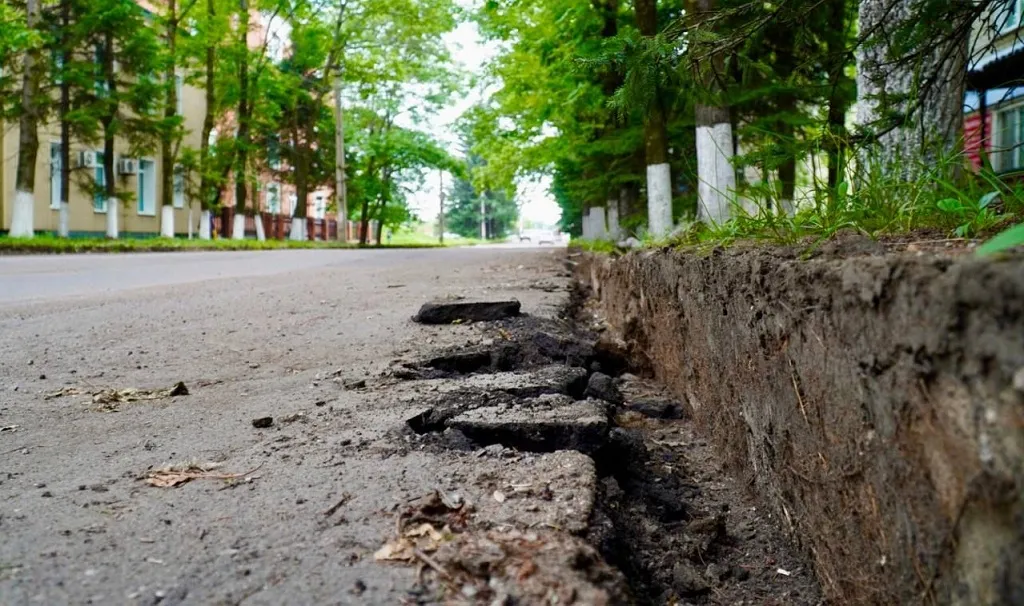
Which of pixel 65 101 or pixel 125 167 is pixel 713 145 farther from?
pixel 125 167

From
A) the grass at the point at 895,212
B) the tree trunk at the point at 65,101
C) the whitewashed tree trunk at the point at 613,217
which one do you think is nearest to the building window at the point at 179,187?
the tree trunk at the point at 65,101

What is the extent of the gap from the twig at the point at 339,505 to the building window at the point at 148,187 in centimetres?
2807

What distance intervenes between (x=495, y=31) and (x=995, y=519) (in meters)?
13.6

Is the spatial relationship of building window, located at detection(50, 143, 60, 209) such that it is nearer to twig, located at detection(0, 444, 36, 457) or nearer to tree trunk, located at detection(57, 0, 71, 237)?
tree trunk, located at detection(57, 0, 71, 237)

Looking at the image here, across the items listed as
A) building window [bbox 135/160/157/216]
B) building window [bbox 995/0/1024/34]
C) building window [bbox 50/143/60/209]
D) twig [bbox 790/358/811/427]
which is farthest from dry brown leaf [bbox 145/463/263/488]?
building window [bbox 135/160/157/216]

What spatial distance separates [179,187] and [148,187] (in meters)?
2.23

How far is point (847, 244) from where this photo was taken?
1.87 metres

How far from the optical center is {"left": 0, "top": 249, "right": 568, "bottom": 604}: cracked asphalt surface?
1413 millimetres

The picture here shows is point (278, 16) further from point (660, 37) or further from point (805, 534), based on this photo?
point (805, 534)

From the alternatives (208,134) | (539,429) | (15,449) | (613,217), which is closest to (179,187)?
(208,134)

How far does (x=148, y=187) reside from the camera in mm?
27172

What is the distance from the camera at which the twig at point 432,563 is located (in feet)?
4.51

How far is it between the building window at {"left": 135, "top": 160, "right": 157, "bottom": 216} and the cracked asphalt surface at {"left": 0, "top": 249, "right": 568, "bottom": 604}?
24.1 metres

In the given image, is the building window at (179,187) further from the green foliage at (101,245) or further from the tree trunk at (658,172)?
the tree trunk at (658,172)
